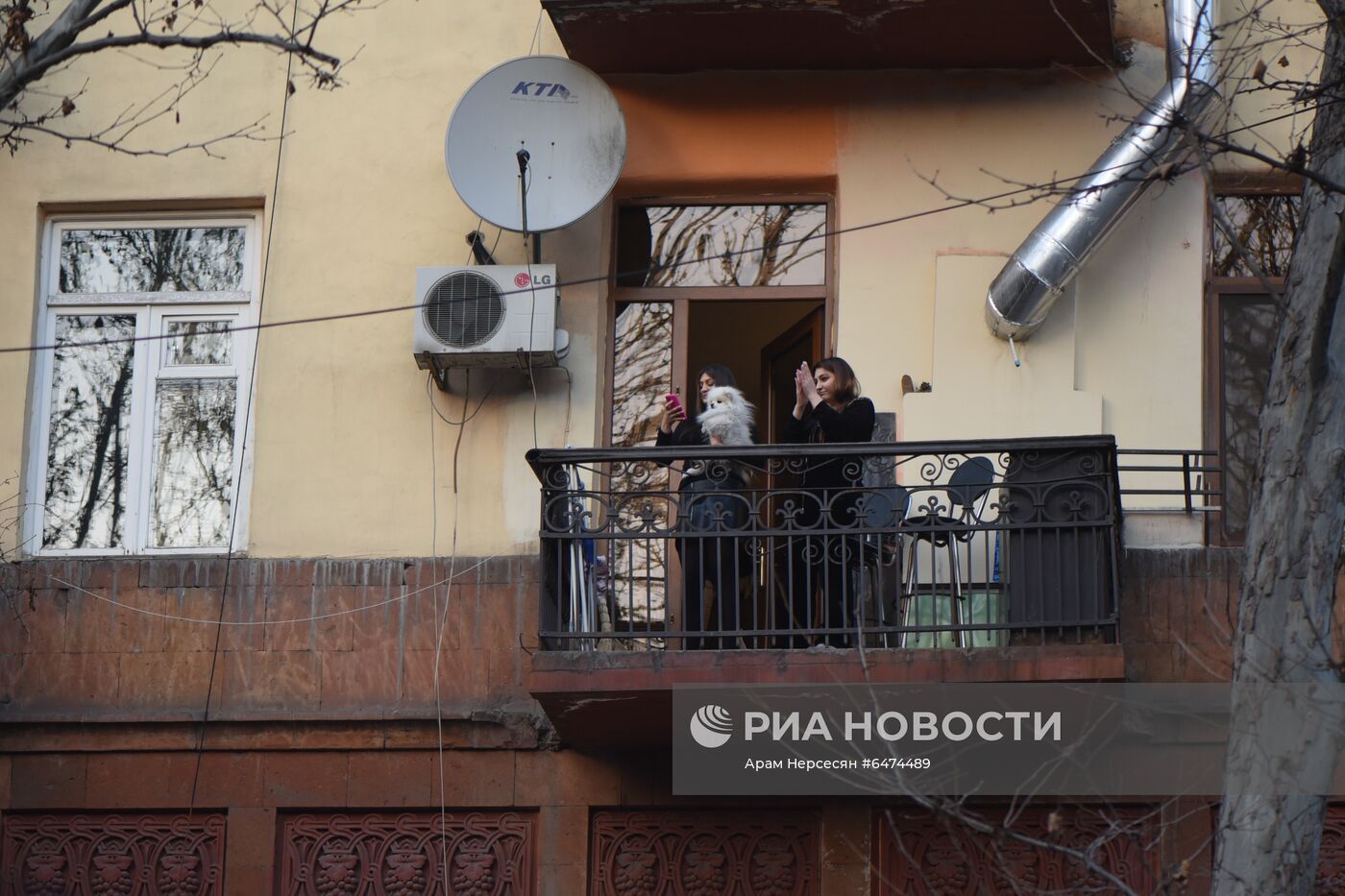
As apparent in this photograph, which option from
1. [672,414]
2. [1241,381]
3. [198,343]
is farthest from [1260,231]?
[198,343]

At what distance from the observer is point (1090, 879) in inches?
444

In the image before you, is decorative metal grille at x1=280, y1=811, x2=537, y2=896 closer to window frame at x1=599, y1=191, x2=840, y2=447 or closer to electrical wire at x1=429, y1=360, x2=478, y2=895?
electrical wire at x1=429, y1=360, x2=478, y2=895

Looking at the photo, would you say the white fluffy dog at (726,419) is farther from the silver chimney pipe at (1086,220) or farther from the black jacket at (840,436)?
the silver chimney pipe at (1086,220)

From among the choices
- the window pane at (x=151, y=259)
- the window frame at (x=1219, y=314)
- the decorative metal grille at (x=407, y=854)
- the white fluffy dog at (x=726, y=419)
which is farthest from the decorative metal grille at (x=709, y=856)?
the window pane at (x=151, y=259)

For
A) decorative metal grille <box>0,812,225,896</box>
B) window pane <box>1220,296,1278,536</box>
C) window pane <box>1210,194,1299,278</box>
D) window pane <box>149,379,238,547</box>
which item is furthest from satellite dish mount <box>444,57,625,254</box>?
decorative metal grille <box>0,812,225,896</box>

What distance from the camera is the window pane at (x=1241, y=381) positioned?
1236 centimetres

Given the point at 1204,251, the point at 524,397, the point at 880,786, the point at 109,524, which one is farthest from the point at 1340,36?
the point at 109,524

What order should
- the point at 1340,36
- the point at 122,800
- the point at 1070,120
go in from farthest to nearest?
the point at 1070,120 → the point at 122,800 → the point at 1340,36

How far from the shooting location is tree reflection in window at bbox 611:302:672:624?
12539 millimetres

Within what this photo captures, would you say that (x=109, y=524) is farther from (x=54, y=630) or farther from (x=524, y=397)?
(x=524, y=397)

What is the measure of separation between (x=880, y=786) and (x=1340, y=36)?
4784 millimetres

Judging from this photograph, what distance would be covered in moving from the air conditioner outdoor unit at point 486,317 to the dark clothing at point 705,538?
40.7 inches

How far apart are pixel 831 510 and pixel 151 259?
189 inches

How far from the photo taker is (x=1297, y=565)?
8305 millimetres
